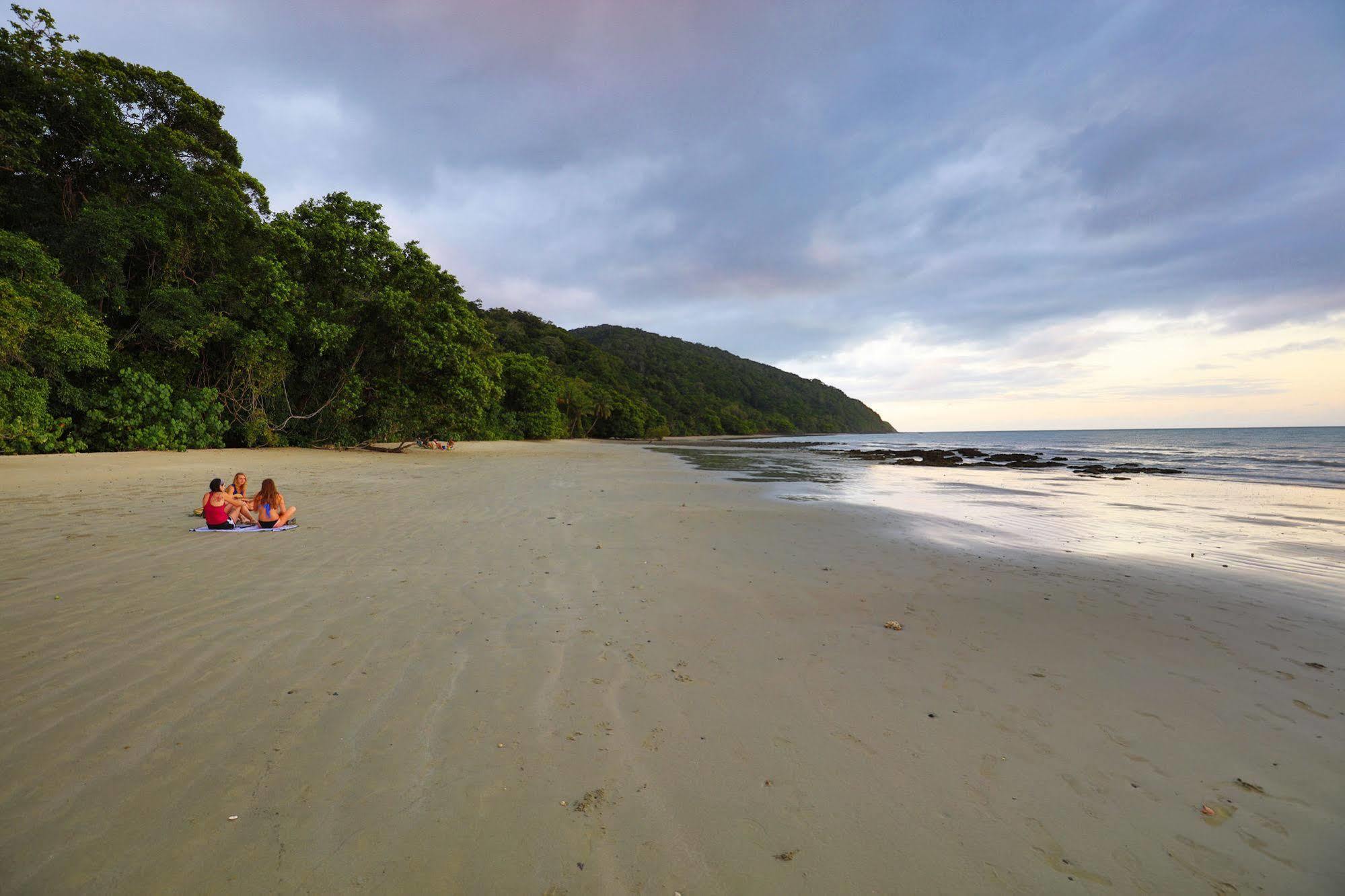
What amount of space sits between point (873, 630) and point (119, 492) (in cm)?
1346

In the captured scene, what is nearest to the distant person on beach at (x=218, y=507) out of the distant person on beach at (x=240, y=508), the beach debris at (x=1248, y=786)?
the distant person on beach at (x=240, y=508)

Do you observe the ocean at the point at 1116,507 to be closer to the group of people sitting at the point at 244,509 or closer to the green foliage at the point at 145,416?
the group of people sitting at the point at 244,509

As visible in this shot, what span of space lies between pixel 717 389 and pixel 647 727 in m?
118

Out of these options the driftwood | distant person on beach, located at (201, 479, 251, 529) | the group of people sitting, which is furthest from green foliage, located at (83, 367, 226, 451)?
distant person on beach, located at (201, 479, 251, 529)

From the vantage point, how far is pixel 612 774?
2.58m

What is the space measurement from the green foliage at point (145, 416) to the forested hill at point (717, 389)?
7322cm

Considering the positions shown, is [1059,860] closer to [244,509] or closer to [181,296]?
[244,509]

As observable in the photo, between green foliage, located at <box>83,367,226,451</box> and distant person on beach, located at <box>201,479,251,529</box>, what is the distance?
14952 mm

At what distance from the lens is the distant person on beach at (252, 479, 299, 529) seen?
7.63 m

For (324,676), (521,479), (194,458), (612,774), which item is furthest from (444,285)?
(612,774)

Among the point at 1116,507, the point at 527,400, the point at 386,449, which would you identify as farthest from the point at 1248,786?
the point at 527,400

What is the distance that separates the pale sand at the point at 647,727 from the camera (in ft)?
6.80

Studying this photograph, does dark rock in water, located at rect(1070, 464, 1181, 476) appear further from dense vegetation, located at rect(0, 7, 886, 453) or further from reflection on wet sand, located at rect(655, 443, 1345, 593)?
dense vegetation, located at rect(0, 7, 886, 453)

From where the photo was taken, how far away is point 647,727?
2996mm
